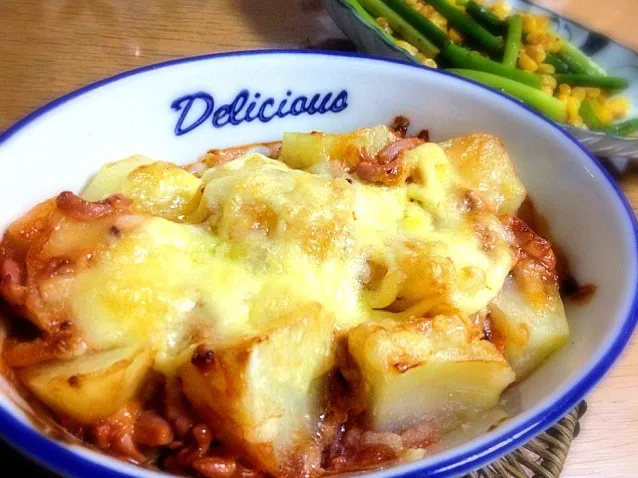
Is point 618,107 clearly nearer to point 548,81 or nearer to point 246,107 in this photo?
point 548,81

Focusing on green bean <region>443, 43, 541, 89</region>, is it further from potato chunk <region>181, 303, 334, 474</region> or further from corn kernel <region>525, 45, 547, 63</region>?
potato chunk <region>181, 303, 334, 474</region>

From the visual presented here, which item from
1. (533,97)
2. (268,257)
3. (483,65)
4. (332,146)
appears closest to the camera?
(268,257)

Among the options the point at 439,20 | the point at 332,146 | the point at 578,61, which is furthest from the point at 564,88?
the point at 332,146

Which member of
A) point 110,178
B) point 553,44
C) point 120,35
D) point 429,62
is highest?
point 553,44

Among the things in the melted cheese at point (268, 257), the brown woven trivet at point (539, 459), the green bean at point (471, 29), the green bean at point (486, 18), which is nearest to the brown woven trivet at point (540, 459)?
the brown woven trivet at point (539, 459)

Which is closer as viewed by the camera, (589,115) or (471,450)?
(471,450)

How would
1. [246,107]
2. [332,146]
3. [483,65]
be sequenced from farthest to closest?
[483,65]
[246,107]
[332,146]

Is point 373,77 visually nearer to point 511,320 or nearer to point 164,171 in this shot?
point 164,171
